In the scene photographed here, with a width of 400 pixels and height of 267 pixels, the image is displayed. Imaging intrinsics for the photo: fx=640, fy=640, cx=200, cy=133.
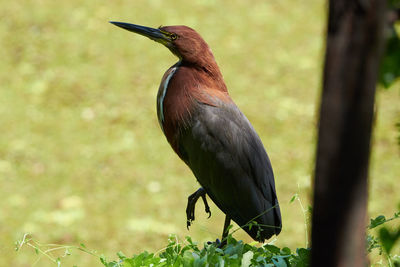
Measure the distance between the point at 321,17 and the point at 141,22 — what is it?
7.09ft

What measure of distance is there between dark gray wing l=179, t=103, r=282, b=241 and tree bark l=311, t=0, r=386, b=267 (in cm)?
142

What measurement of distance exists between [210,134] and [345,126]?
4.94 ft

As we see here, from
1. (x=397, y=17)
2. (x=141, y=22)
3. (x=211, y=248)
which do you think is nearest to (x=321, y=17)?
(x=141, y=22)

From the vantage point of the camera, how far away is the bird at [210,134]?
2631 millimetres

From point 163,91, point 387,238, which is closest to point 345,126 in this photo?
point 387,238

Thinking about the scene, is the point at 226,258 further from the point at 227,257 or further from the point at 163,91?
the point at 163,91

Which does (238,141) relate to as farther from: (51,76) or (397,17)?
(51,76)

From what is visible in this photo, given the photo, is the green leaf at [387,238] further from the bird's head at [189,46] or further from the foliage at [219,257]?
the bird's head at [189,46]

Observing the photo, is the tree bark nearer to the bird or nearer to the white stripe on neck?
the bird

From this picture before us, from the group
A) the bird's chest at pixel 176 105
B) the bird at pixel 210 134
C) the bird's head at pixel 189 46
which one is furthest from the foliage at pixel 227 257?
the bird's head at pixel 189 46

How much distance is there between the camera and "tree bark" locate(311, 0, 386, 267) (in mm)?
1178

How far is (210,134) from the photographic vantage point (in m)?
2.67

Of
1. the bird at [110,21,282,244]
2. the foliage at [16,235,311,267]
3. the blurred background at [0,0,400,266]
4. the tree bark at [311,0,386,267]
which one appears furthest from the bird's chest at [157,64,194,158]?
the tree bark at [311,0,386,267]

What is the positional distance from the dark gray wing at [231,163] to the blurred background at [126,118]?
1.06 meters
